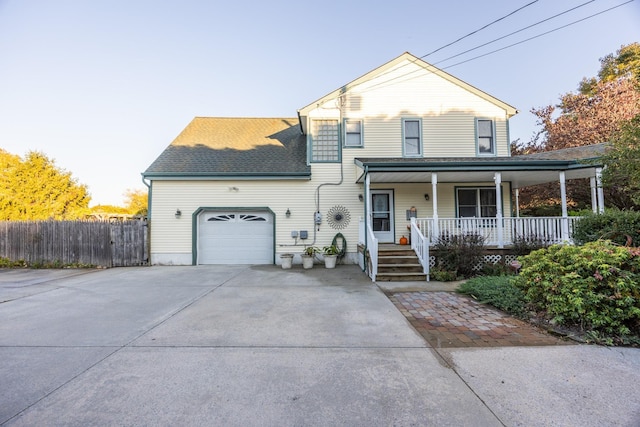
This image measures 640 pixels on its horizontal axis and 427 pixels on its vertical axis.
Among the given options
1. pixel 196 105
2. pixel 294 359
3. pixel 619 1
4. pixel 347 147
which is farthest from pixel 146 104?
pixel 619 1

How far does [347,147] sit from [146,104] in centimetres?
1010

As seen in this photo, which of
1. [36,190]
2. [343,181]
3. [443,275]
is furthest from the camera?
[36,190]

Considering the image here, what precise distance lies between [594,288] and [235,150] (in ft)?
36.6

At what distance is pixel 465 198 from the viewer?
420 inches

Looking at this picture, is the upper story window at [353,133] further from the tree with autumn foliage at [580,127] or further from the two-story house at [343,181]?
the tree with autumn foliage at [580,127]

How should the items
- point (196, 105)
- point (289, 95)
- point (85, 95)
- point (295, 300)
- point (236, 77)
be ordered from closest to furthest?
point (295, 300), point (85, 95), point (236, 77), point (196, 105), point (289, 95)

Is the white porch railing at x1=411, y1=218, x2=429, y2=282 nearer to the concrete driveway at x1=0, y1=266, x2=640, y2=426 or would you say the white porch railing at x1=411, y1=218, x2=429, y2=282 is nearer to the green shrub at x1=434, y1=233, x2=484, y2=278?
the green shrub at x1=434, y1=233, x2=484, y2=278

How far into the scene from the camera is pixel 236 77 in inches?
518

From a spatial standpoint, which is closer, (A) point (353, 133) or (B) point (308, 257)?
(B) point (308, 257)

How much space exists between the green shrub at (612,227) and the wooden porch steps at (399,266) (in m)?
3.41

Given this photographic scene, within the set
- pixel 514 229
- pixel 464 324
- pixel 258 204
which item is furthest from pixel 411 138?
pixel 464 324

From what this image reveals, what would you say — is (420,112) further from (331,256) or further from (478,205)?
(331,256)

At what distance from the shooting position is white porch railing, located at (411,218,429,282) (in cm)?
740

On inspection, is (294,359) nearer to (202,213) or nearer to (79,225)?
(202,213)
